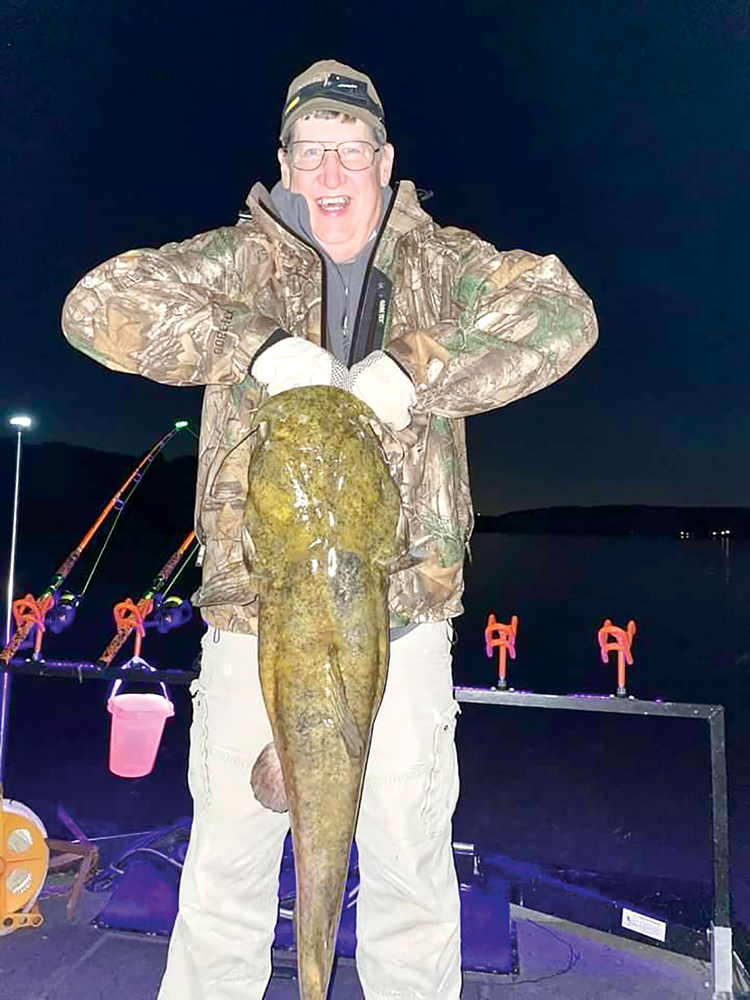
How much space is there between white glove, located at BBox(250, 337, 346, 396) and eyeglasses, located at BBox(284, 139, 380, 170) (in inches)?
28.2

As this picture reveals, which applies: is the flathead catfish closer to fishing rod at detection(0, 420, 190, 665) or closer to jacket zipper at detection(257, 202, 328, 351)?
jacket zipper at detection(257, 202, 328, 351)

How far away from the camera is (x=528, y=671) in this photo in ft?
51.7

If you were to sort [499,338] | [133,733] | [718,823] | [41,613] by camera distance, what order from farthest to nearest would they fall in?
[133,733], [41,613], [718,823], [499,338]

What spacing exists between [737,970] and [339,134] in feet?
10.9

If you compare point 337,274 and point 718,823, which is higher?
point 337,274

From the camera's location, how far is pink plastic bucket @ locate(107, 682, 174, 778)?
3.60m

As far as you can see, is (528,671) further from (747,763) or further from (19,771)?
(19,771)

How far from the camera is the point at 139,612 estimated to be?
352 centimetres

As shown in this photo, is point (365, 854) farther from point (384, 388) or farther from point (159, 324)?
point (159, 324)

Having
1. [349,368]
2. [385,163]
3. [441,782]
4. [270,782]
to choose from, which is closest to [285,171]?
[385,163]

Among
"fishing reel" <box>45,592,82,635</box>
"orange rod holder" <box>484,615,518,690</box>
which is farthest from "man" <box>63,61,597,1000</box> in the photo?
"fishing reel" <box>45,592,82,635</box>

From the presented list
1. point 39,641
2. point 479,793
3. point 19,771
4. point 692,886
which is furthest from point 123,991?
point 19,771

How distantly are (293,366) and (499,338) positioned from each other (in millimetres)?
586

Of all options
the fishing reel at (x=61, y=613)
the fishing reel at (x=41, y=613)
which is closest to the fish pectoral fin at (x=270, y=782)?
the fishing reel at (x=41, y=613)
